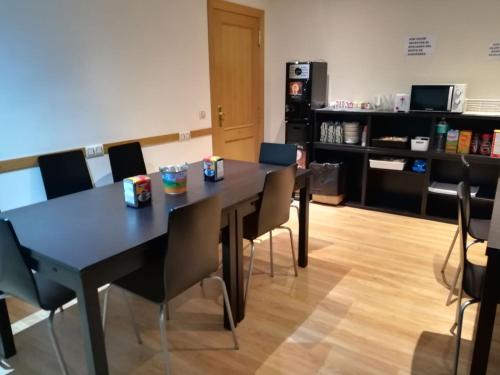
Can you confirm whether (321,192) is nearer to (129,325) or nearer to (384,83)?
(384,83)

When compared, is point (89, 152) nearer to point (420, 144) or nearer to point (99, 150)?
point (99, 150)

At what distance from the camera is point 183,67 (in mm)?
3824

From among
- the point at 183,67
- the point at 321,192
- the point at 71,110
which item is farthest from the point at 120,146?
the point at 321,192

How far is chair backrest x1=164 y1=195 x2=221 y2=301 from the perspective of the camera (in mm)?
1652

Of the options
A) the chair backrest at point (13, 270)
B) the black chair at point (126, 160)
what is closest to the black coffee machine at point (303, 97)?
the black chair at point (126, 160)

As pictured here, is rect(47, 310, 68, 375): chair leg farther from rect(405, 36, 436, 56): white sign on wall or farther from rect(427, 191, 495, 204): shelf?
rect(405, 36, 436, 56): white sign on wall

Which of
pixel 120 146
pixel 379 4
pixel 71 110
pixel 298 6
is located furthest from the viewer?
pixel 298 6

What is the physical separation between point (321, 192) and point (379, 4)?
2.05 metres

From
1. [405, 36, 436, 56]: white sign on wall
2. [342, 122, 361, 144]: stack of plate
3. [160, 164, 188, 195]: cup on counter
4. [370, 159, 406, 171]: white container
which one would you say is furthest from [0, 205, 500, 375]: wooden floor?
[405, 36, 436, 56]: white sign on wall

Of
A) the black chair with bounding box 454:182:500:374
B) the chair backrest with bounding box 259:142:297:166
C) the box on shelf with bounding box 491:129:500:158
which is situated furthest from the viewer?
the box on shelf with bounding box 491:129:500:158

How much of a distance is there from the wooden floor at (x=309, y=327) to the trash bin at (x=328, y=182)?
1.18 metres

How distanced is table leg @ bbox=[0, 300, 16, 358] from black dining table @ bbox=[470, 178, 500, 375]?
225 centimetres

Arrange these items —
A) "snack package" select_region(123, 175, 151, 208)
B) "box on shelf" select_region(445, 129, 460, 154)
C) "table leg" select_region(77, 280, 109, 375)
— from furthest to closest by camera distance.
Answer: "box on shelf" select_region(445, 129, 460, 154) → "snack package" select_region(123, 175, 151, 208) → "table leg" select_region(77, 280, 109, 375)

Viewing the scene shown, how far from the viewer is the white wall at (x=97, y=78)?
261cm
